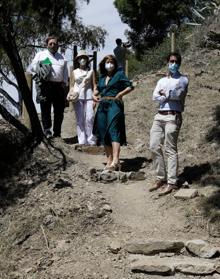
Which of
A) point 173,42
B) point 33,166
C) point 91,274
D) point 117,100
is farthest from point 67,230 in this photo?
point 173,42

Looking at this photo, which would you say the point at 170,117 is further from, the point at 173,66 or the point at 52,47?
the point at 52,47

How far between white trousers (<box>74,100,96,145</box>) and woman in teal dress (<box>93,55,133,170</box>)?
127cm

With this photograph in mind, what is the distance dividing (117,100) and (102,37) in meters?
20.0

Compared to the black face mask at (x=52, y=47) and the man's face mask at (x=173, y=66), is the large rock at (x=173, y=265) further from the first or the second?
the black face mask at (x=52, y=47)

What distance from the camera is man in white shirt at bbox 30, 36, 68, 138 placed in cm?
952

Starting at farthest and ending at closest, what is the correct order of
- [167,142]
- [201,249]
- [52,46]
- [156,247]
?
1. [52,46]
2. [167,142]
3. [156,247]
4. [201,249]

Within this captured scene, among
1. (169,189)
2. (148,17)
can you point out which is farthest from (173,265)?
(148,17)

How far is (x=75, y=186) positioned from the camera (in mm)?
7543

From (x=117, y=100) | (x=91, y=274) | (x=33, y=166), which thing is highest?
(x=117, y=100)

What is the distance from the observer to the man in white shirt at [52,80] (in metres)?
9.52

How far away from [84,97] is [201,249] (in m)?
4.36

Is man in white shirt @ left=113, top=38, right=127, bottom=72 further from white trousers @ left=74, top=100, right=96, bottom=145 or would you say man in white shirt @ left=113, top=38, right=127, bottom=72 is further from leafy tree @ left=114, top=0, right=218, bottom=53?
leafy tree @ left=114, top=0, right=218, bottom=53

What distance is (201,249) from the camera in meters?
5.94

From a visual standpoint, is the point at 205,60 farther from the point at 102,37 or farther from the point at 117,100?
the point at 102,37
